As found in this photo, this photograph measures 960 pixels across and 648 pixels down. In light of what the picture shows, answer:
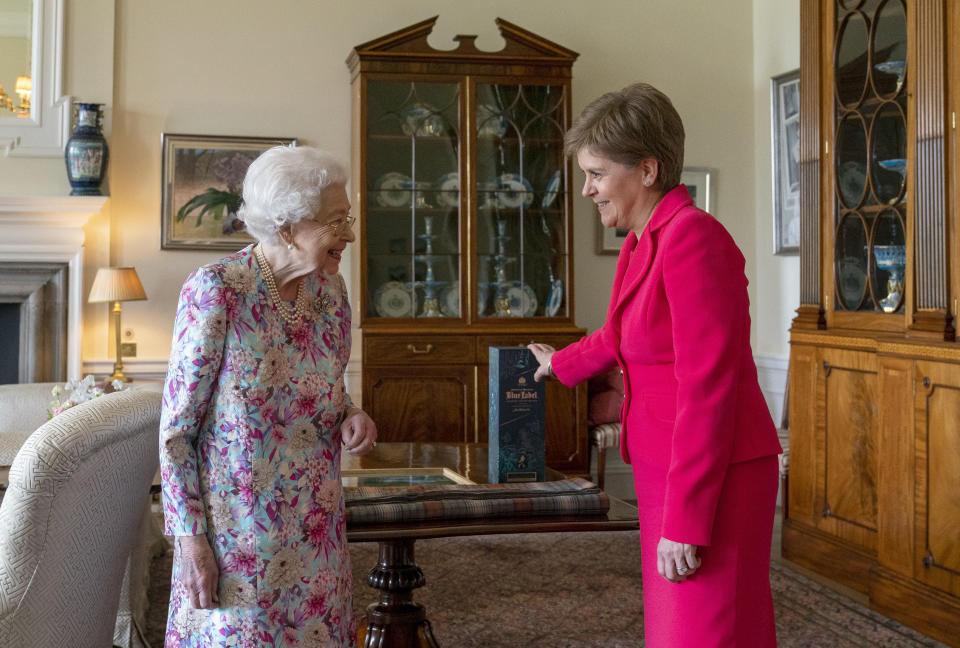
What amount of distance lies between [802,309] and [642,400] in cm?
271

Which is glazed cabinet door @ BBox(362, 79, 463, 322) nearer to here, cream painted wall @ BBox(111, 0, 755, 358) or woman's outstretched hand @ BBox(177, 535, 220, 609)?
cream painted wall @ BBox(111, 0, 755, 358)

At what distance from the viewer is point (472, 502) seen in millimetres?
2121

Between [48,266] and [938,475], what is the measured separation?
4.12m

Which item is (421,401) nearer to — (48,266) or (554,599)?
(554,599)

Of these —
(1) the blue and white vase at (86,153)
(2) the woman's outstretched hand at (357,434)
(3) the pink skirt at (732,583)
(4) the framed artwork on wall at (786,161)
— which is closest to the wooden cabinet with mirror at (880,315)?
(4) the framed artwork on wall at (786,161)

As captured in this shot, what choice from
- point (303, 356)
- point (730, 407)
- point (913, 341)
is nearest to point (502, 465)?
point (303, 356)

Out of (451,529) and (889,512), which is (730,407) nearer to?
(451,529)

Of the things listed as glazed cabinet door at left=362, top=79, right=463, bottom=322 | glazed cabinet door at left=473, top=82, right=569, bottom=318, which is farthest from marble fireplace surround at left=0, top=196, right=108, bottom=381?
glazed cabinet door at left=473, top=82, right=569, bottom=318

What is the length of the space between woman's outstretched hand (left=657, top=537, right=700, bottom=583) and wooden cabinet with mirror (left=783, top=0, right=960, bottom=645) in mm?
2012

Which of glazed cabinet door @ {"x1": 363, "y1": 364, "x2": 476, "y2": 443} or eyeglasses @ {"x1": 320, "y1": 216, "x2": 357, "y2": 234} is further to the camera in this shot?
glazed cabinet door @ {"x1": 363, "y1": 364, "x2": 476, "y2": 443}

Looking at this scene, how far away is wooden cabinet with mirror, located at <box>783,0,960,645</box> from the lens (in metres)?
3.24

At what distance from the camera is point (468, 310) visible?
198 inches

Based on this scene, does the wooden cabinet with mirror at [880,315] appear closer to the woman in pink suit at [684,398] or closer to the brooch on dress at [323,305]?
the woman in pink suit at [684,398]

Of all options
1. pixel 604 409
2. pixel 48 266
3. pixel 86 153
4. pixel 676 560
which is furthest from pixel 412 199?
pixel 676 560
